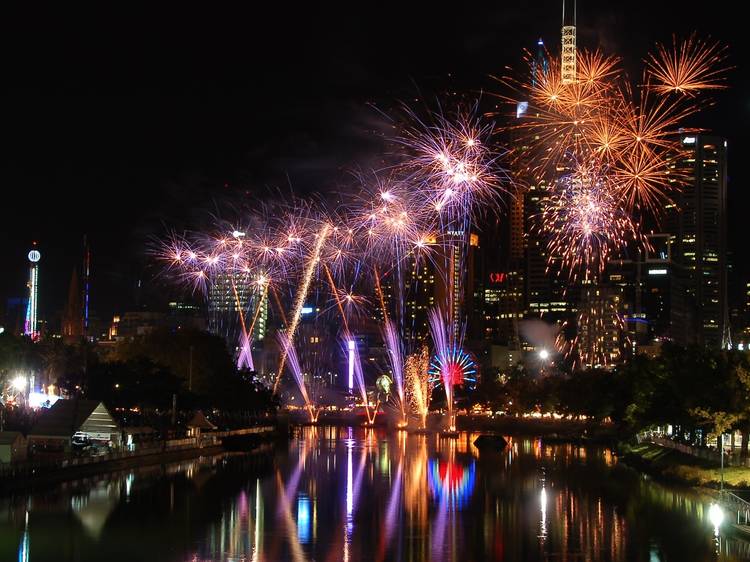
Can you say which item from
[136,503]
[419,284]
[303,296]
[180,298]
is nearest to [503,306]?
[419,284]

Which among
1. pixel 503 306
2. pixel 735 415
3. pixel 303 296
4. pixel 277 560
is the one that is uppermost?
pixel 503 306

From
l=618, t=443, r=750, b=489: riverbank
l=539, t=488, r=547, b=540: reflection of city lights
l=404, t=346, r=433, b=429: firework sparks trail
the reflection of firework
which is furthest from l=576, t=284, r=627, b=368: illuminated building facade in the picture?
l=539, t=488, r=547, b=540: reflection of city lights

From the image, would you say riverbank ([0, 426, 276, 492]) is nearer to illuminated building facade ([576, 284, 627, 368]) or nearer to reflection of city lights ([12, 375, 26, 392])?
reflection of city lights ([12, 375, 26, 392])

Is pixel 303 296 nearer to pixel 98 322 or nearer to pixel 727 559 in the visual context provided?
pixel 727 559

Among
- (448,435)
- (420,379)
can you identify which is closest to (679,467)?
(448,435)

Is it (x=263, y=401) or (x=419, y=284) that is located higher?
(x=419, y=284)
